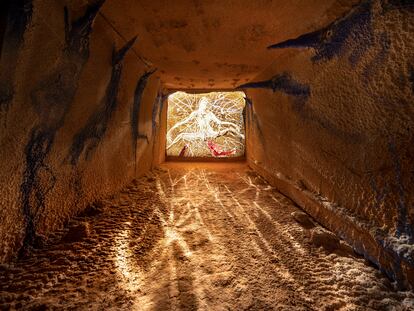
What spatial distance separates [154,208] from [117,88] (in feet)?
4.27

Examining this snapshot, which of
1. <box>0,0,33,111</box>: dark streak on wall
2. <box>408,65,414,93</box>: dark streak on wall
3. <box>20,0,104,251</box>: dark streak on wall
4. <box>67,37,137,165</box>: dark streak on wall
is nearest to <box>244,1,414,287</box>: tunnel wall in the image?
<box>408,65,414,93</box>: dark streak on wall

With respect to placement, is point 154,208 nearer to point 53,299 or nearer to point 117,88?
point 53,299

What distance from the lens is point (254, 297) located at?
0.93 metres

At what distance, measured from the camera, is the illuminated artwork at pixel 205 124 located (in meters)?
9.34

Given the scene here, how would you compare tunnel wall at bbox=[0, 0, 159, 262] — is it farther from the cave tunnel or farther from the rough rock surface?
the rough rock surface

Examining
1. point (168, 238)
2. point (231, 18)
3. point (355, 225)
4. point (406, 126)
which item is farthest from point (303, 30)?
point (168, 238)

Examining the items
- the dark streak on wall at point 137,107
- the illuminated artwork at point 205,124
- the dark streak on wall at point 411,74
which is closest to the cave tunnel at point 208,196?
the dark streak on wall at point 411,74

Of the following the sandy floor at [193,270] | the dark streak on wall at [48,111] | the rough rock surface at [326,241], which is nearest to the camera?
the sandy floor at [193,270]

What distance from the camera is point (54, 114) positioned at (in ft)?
4.39

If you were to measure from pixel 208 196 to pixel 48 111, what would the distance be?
69.5 inches

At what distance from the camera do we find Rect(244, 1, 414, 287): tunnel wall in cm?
100

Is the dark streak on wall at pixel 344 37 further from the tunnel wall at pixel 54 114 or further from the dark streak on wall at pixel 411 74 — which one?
the tunnel wall at pixel 54 114

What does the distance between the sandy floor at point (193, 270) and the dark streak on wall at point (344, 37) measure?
1.27 metres

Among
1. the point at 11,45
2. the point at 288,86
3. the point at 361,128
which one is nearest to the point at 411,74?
the point at 361,128
